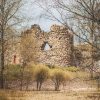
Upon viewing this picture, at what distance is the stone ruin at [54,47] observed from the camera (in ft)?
128

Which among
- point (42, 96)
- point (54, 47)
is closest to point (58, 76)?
point (42, 96)

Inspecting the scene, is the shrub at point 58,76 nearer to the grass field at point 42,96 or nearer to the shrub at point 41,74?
the shrub at point 41,74

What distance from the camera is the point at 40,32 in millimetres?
40719

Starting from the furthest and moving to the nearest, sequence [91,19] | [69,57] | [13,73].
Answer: [69,57] < [13,73] < [91,19]

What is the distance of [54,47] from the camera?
39938mm

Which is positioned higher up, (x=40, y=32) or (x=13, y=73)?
(x=40, y=32)

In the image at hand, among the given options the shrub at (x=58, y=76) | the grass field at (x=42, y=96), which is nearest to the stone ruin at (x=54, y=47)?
the shrub at (x=58, y=76)

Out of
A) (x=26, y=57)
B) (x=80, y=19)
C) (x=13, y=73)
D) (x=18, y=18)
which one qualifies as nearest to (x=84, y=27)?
(x=80, y=19)

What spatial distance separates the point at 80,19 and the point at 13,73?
13074mm

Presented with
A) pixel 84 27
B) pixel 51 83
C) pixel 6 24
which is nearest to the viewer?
pixel 84 27

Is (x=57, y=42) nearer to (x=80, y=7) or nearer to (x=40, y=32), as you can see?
(x=40, y=32)

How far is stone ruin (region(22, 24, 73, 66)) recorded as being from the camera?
38.9 m

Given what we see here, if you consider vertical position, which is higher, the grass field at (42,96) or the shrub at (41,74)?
the shrub at (41,74)

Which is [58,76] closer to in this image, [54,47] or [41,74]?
[41,74]
